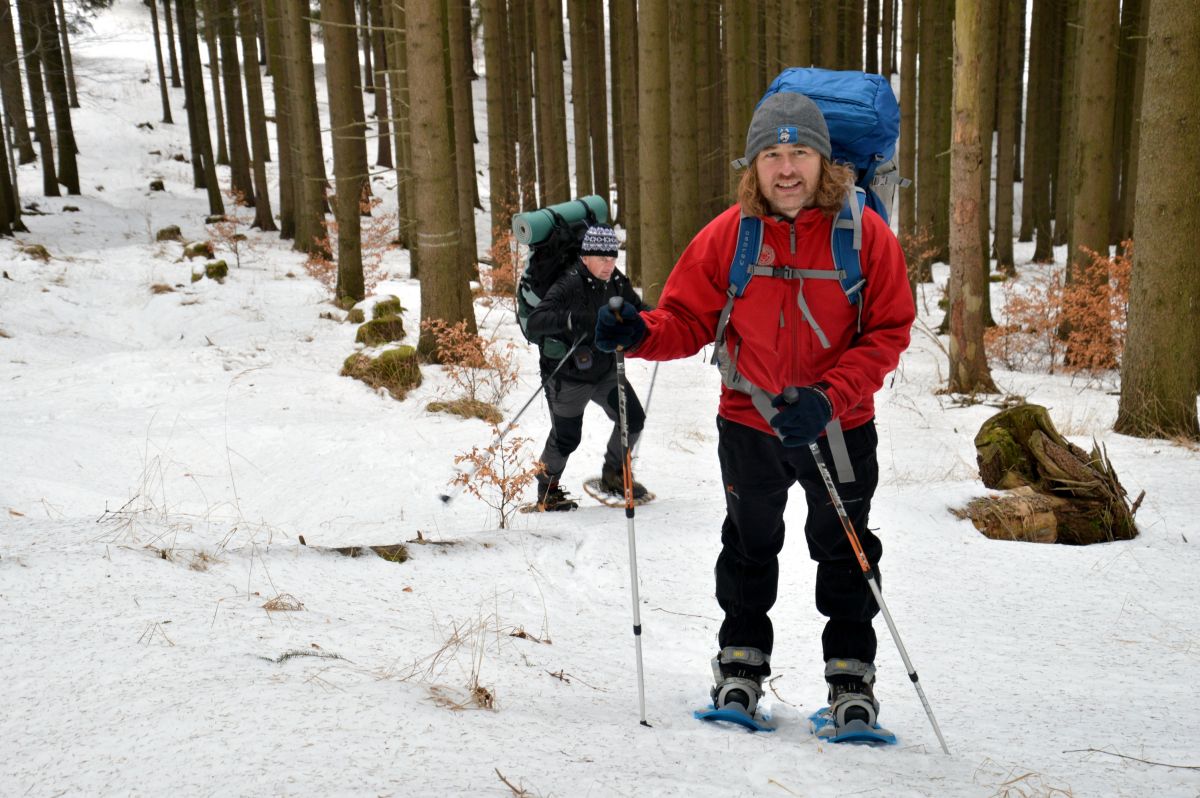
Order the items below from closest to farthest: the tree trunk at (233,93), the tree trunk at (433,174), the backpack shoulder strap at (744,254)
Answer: the backpack shoulder strap at (744,254), the tree trunk at (433,174), the tree trunk at (233,93)

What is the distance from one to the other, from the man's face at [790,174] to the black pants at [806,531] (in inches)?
30.4

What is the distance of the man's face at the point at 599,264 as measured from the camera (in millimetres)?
5324

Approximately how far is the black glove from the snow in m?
0.96

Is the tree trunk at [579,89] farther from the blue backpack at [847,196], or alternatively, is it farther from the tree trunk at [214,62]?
the blue backpack at [847,196]

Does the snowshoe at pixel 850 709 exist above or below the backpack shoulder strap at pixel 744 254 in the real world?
below

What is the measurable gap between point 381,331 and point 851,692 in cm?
894

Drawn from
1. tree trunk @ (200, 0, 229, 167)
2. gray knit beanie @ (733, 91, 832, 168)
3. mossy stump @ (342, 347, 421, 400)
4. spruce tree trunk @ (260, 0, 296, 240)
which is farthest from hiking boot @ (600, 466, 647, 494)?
tree trunk @ (200, 0, 229, 167)

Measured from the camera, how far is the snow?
2.28m

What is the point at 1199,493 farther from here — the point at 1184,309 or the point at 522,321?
the point at 522,321

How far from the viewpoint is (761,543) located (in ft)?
9.75

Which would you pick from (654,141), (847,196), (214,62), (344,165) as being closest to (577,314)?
(847,196)

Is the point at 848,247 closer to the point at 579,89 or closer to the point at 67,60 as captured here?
the point at 579,89

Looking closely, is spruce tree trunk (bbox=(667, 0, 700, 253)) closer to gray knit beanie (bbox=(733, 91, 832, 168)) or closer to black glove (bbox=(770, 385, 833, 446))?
gray knit beanie (bbox=(733, 91, 832, 168))

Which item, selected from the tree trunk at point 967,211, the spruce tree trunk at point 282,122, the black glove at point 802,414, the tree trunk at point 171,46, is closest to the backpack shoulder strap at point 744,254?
the black glove at point 802,414
